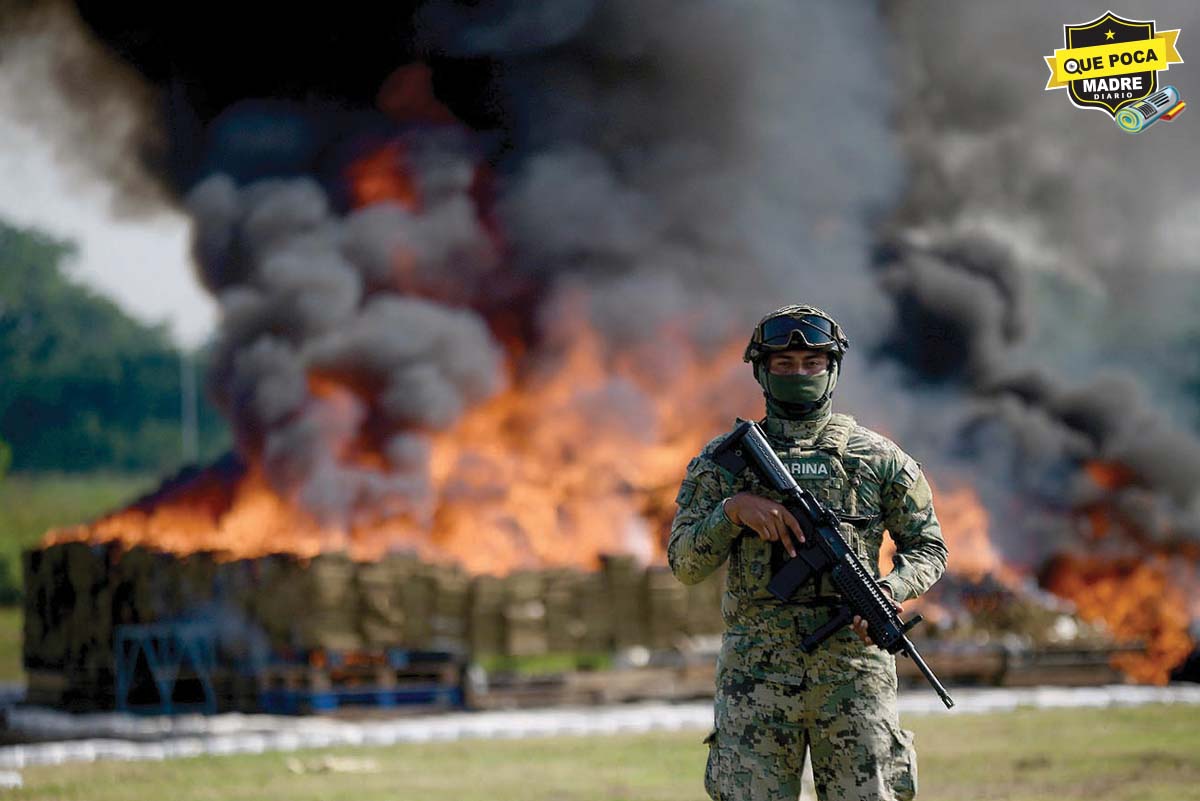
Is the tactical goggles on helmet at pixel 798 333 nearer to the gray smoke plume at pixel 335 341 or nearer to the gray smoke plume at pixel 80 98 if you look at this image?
the gray smoke plume at pixel 335 341

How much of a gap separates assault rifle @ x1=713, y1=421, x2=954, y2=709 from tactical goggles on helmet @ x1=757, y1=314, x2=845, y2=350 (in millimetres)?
316

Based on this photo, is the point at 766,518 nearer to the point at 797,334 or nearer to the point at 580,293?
the point at 797,334

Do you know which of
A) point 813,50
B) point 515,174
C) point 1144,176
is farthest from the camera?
point 1144,176

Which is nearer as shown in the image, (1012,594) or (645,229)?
(1012,594)

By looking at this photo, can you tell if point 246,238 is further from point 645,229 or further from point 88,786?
point 88,786

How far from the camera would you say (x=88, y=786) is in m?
12.1

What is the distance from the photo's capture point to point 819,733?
5.78m

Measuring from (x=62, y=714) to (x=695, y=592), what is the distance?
295 inches

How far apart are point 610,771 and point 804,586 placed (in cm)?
748

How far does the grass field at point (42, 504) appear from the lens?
4484 cm

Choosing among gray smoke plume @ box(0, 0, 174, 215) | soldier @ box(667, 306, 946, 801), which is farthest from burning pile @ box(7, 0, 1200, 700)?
soldier @ box(667, 306, 946, 801)

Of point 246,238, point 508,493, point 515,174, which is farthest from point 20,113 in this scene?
point 508,493

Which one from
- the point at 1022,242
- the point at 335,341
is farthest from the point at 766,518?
the point at 1022,242

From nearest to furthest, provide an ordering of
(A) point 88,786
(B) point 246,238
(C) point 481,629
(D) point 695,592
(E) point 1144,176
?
(A) point 88,786 < (C) point 481,629 < (D) point 695,592 < (B) point 246,238 < (E) point 1144,176
